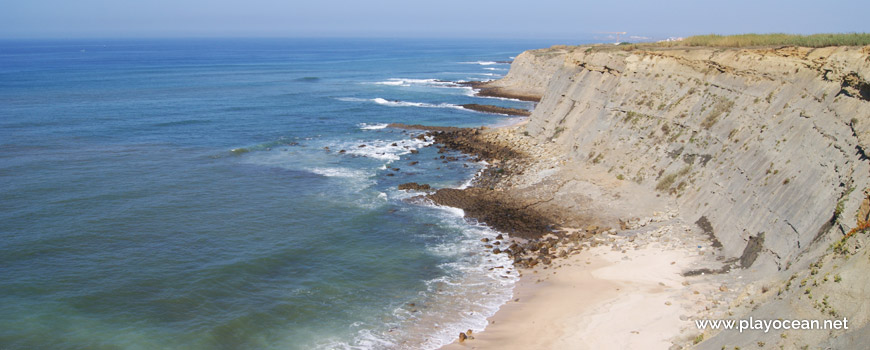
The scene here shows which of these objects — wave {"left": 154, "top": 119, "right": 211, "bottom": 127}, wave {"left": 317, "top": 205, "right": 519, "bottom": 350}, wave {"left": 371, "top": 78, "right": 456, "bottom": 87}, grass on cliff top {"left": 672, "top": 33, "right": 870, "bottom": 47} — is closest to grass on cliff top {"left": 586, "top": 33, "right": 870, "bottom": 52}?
grass on cliff top {"left": 672, "top": 33, "right": 870, "bottom": 47}

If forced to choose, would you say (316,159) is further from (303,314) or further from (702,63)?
(702,63)

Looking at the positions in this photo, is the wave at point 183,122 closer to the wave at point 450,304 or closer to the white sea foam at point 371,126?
the white sea foam at point 371,126

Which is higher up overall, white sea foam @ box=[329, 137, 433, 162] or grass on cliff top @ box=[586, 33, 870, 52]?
grass on cliff top @ box=[586, 33, 870, 52]

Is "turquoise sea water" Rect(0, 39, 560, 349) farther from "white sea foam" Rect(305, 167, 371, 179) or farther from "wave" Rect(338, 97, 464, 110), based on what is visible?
"wave" Rect(338, 97, 464, 110)

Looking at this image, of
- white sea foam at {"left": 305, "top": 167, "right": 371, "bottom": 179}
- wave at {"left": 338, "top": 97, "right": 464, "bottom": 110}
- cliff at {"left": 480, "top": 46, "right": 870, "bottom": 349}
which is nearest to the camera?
cliff at {"left": 480, "top": 46, "right": 870, "bottom": 349}

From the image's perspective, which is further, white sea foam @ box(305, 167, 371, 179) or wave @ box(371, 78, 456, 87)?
wave @ box(371, 78, 456, 87)

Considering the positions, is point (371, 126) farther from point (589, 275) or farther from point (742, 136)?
point (589, 275)

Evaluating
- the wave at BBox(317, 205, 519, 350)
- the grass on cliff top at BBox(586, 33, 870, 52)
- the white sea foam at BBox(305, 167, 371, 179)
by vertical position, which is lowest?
the wave at BBox(317, 205, 519, 350)
